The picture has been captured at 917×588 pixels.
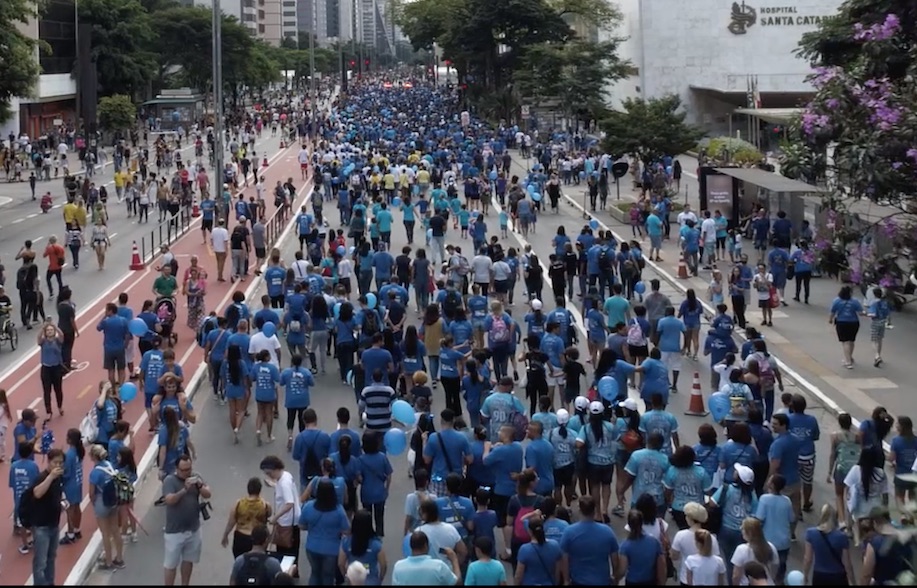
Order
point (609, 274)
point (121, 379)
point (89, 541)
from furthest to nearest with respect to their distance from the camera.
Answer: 1. point (609, 274)
2. point (121, 379)
3. point (89, 541)

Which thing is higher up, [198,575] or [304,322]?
[304,322]

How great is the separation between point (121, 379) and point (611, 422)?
8403 mm

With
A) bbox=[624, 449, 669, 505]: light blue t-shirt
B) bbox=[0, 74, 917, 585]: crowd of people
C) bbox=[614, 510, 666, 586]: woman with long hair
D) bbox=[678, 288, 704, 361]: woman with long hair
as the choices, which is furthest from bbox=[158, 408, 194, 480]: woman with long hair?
bbox=[678, 288, 704, 361]: woman with long hair

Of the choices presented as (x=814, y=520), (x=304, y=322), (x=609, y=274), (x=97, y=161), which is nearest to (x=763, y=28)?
(x=97, y=161)

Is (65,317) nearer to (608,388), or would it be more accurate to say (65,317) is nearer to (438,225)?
(608,388)

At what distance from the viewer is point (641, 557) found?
934cm

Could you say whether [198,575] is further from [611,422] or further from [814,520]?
[814,520]

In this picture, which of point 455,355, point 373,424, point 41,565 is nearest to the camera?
point 41,565

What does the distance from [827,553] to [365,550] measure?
344 centimetres

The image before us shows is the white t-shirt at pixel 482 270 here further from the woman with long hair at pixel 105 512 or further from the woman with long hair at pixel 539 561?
the woman with long hair at pixel 539 561

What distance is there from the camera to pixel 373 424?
13.3 meters

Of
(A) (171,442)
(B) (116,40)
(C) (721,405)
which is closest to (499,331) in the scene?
(C) (721,405)

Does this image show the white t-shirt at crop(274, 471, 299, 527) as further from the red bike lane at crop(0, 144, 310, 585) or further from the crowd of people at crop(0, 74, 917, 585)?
the red bike lane at crop(0, 144, 310, 585)

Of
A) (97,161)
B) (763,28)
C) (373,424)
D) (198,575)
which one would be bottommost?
(198,575)
